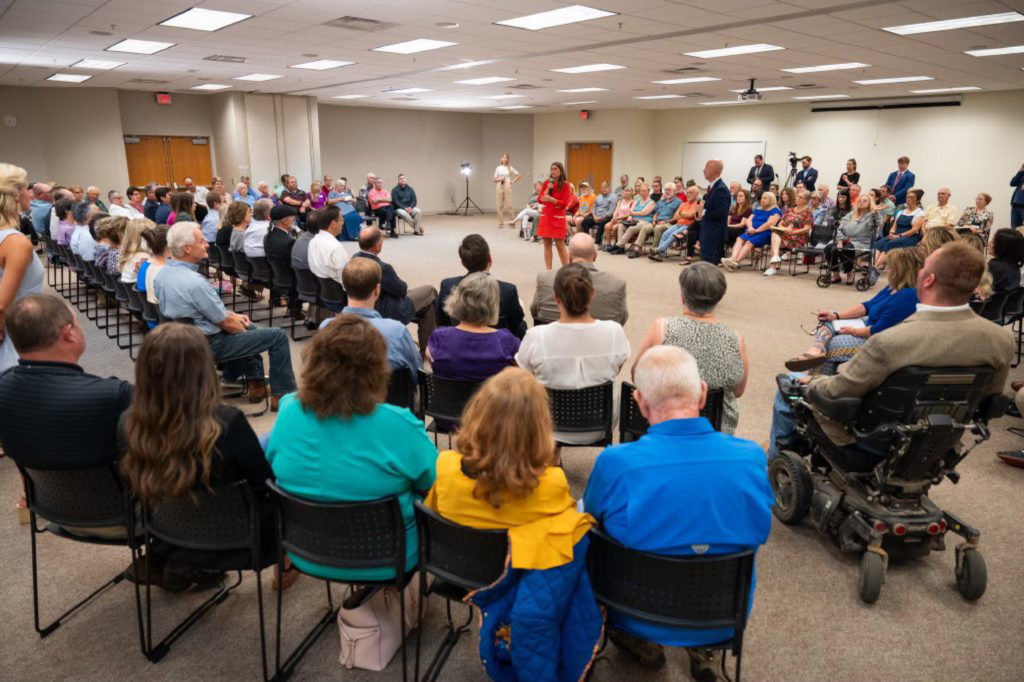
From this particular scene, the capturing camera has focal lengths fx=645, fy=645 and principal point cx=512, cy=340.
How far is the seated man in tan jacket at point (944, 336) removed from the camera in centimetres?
248

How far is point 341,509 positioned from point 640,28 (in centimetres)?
712

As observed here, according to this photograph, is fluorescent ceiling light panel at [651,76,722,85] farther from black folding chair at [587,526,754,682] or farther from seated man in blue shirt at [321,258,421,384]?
black folding chair at [587,526,754,682]

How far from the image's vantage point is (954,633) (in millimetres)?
2461

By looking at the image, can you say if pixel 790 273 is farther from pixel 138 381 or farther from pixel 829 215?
pixel 138 381

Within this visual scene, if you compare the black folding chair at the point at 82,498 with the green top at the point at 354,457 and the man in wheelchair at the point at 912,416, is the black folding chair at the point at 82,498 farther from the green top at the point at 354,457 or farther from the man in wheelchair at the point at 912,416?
the man in wheelchair at the point at 912,416

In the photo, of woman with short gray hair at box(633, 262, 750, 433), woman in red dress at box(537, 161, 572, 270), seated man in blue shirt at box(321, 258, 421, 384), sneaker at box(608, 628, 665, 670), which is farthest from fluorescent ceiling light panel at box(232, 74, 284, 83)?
sneaker at box(608, 628, 665, 670)

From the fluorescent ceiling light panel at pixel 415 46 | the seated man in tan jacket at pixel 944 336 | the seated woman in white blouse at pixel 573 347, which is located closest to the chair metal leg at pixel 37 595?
the seated woman in white blouse at pixel 573 347

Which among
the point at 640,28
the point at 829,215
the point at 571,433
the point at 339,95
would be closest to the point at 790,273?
the point at 829,215

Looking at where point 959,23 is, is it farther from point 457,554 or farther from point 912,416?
point 457,554

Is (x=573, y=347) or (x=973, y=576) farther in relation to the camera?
(x=573, y=347)

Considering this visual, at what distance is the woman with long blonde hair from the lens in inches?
130

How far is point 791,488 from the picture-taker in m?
3.11

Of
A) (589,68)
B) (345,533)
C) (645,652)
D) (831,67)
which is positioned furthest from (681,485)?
(831,67)

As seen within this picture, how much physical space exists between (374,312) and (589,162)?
60.1 feet
